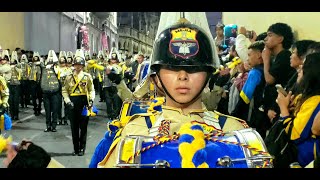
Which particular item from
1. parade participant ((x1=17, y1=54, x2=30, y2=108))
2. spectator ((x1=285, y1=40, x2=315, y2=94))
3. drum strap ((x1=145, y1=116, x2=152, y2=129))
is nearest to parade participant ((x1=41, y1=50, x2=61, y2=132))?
parade participant ((x1=17, y1=54, x2=30, y2=108))

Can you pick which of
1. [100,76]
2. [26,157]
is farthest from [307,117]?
[100,76]

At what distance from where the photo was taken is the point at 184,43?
8.53 feet

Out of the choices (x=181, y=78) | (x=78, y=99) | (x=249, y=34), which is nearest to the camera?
(x=181, y=78)

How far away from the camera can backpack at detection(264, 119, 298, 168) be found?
3729 millimetres

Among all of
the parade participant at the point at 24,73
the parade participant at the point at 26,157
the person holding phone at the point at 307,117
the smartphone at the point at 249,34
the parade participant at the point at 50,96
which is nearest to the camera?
the parade participant at the point at 26,157

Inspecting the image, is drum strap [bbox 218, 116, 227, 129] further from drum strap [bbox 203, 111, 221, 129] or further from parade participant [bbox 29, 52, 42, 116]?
parade participant [bbox 29, 52, 42, 116]

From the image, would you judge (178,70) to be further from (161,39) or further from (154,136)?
(154,136)

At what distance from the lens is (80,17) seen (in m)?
36.7

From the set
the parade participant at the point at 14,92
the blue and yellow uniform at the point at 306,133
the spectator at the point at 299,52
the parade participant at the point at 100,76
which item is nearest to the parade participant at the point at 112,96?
the parade participant at the point at 14,92

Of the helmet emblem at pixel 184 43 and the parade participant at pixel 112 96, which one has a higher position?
the helmet emblem at pixel 184 43

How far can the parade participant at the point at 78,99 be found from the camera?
9.33 meters

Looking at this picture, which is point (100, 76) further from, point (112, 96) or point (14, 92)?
point (14, 92)

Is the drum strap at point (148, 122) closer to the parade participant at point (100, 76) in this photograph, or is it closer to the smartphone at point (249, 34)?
the smartphone at point (249, 34)

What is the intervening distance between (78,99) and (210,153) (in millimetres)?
7458
